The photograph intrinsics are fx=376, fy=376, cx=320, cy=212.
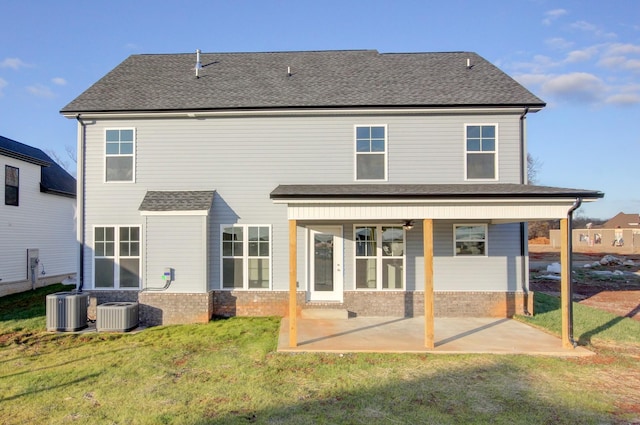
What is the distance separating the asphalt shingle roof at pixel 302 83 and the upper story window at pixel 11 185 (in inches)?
257

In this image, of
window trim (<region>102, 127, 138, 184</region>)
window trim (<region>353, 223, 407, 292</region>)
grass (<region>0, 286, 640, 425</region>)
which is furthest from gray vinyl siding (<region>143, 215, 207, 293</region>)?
window trim (<region>353, 223, 407, 292</region>)

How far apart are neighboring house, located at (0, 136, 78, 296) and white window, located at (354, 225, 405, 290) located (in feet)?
31.5

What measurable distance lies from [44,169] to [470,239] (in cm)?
1871

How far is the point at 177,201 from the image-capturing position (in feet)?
Answer: 32.8

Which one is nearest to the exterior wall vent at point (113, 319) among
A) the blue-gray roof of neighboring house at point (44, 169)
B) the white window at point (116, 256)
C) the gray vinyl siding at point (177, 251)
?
the gray vinyl siding at point (177, 251)

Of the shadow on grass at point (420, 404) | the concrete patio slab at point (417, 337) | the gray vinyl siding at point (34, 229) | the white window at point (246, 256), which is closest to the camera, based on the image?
the shadow on grass at point (420, 404)

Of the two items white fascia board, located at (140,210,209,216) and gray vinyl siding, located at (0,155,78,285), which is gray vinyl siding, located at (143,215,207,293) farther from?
gray vinyl siding, located at (0,155,78,285)

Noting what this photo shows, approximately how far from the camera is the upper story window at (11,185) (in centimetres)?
1430

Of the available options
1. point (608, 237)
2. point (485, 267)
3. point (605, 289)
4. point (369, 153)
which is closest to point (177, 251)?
point (369, 153)

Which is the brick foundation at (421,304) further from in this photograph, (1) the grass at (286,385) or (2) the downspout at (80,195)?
(2) the downspout at (80,195)

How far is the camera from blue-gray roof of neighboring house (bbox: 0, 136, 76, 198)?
48.4 feet

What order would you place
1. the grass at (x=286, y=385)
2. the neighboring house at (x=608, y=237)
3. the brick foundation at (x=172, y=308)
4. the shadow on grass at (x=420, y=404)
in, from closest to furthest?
1. the shadow on grass at (x=420, y=404)
2. the grass at (x=286, y=385)
3. the brick foundation at (x=172, y=308)
4. the neighboring house at (x=608, y=237)

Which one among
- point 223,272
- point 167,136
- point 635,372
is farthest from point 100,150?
point 635,372

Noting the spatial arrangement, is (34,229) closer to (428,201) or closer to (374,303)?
(374,303)
